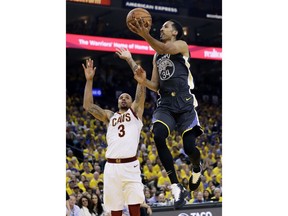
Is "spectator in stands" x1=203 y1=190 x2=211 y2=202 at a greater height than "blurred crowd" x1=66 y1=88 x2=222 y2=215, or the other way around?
"blurred crowd" x1=66 y1=88 x2=222 y2=215

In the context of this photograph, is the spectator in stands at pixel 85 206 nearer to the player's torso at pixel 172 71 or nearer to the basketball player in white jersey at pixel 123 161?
the basketball player in white jersey at pixel 123 161

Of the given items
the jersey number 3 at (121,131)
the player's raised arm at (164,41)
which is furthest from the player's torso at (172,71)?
the jersey number 3 at (121,131)

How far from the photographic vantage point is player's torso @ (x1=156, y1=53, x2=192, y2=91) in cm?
761

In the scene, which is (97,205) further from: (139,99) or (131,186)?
(139,99)

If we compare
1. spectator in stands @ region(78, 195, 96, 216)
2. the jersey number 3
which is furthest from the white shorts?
spectator in stands @ region(78, 195, 96, 216)

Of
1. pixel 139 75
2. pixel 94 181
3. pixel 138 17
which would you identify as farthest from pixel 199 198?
pixel 138 17

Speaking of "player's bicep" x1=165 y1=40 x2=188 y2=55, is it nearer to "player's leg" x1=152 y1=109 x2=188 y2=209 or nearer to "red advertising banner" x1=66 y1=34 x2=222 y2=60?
"player's leg" x1=152 y1=109 x2=188 y2=209

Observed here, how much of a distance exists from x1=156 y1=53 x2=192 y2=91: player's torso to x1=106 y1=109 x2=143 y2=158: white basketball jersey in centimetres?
89

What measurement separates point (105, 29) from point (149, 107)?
8.59 feet

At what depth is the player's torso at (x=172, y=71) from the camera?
300 inches

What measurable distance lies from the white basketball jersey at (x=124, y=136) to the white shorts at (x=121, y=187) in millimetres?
165
